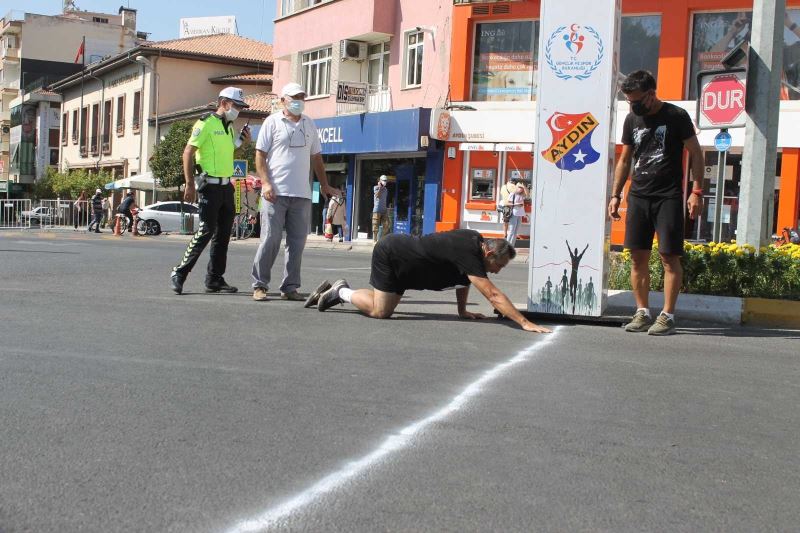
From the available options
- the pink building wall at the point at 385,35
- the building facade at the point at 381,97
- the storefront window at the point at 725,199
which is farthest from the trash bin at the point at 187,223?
the storefront window at the point at 725,199

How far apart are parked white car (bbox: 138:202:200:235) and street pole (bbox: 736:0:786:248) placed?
27805 millimetres

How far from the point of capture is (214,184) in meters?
8.83

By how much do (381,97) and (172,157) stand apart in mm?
12864

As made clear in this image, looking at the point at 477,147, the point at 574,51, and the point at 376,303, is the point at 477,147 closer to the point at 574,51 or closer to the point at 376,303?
the point at 574,51

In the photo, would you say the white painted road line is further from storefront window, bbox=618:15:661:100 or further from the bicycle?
the bicycle

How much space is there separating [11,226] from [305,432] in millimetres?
36101

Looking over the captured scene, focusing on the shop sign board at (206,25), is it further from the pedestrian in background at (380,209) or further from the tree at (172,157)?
the pedestrian in background at (380,209)

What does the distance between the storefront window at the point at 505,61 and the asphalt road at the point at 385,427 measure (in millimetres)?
20734

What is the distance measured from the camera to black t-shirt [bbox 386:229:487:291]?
692 centimetres

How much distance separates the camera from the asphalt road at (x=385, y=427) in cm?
307

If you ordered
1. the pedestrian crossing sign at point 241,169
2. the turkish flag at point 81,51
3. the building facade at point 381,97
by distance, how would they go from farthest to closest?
the turkish flag at point 81,51 < the building facade at point 381,97 < the pedestrian crossing sign at point 241,169

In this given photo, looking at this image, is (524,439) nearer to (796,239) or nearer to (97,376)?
(97,376)

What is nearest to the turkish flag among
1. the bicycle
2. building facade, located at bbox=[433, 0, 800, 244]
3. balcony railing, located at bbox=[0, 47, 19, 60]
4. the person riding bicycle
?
balcony railing, located at bbox=[0, 47, 19, 60]

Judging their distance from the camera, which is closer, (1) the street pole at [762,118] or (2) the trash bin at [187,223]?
(1) the street pole at [762,118]
